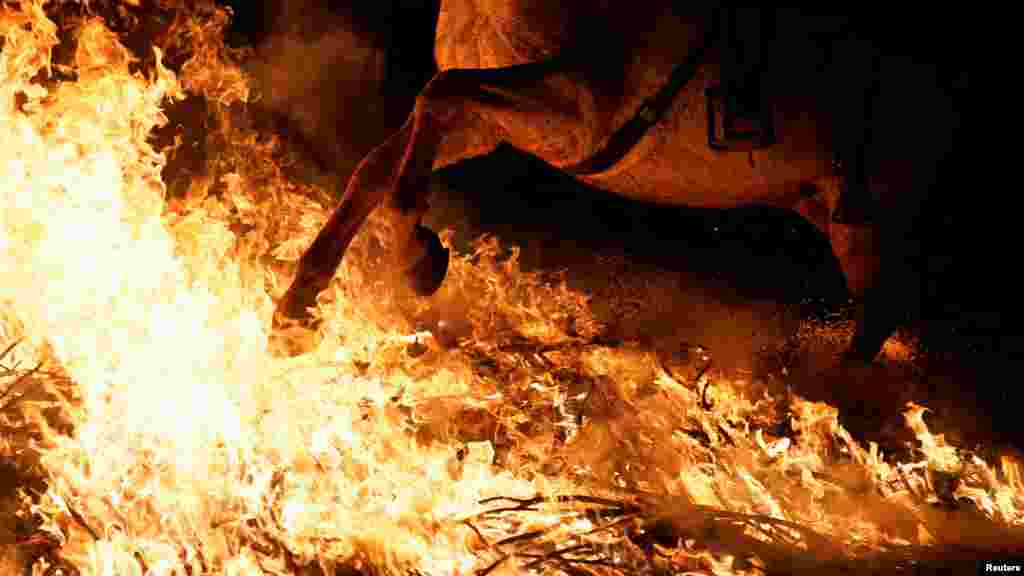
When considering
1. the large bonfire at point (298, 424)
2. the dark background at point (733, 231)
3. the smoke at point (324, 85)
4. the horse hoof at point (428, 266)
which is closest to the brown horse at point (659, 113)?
the horse hoof at point (428, 266)

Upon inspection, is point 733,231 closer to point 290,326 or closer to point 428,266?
point 428,266

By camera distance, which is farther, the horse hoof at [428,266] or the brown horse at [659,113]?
the horse hoof at [428,266]

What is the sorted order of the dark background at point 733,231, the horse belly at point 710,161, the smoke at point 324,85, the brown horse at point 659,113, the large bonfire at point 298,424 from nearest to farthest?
the large bonfire at point 298,424
the brown horse at point 659,113
the horse belly at point 710,161
the dark background at point 733,231
the smoke at point 324,85

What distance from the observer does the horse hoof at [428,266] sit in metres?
4.73

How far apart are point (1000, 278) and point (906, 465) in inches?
92.9

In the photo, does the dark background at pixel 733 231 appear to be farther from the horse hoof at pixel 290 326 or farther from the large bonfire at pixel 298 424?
the horse hoof at pixel 290 326

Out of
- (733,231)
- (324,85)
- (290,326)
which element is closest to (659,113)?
(290,326)

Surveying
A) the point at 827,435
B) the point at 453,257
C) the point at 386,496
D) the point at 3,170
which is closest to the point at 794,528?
the point at 827,435

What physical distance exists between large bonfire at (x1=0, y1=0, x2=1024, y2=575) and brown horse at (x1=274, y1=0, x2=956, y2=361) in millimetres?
607

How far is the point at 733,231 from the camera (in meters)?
8.42

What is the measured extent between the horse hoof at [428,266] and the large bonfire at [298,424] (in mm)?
593

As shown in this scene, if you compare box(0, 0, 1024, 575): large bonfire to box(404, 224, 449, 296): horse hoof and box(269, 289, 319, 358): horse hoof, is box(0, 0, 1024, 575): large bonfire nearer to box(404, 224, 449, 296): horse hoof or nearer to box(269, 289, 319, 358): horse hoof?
box(269, 289, 319, 358): horse hoof

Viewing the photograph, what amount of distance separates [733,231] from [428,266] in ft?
14.4

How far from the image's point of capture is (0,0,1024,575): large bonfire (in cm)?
389
